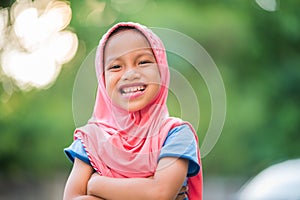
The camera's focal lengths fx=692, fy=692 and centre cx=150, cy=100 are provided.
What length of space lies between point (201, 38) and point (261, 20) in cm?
80

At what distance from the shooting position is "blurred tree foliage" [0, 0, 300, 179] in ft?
Result: 19.2

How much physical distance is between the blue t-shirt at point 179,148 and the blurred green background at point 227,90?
3.63 metres

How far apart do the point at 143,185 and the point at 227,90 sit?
4620mm

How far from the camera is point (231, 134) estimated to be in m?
6.43

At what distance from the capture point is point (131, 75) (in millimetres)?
1887

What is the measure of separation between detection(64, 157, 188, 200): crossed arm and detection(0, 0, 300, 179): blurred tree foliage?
12.4 feet

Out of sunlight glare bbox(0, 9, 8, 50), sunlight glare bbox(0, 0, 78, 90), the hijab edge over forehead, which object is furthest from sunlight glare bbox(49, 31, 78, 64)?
the hijab edge over forehead

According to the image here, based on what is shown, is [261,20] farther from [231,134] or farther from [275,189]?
[275,189]

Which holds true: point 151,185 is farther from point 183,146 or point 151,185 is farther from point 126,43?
point 126,43

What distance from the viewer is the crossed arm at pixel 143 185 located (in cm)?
179

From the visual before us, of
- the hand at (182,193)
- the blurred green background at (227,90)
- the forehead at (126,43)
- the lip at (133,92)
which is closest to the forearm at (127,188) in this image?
the hand at (182,193)

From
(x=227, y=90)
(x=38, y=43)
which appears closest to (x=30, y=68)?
(x=38, y=43)

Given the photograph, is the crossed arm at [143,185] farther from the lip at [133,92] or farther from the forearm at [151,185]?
the lip at [133,92]

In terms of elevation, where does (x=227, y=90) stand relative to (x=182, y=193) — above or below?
above
